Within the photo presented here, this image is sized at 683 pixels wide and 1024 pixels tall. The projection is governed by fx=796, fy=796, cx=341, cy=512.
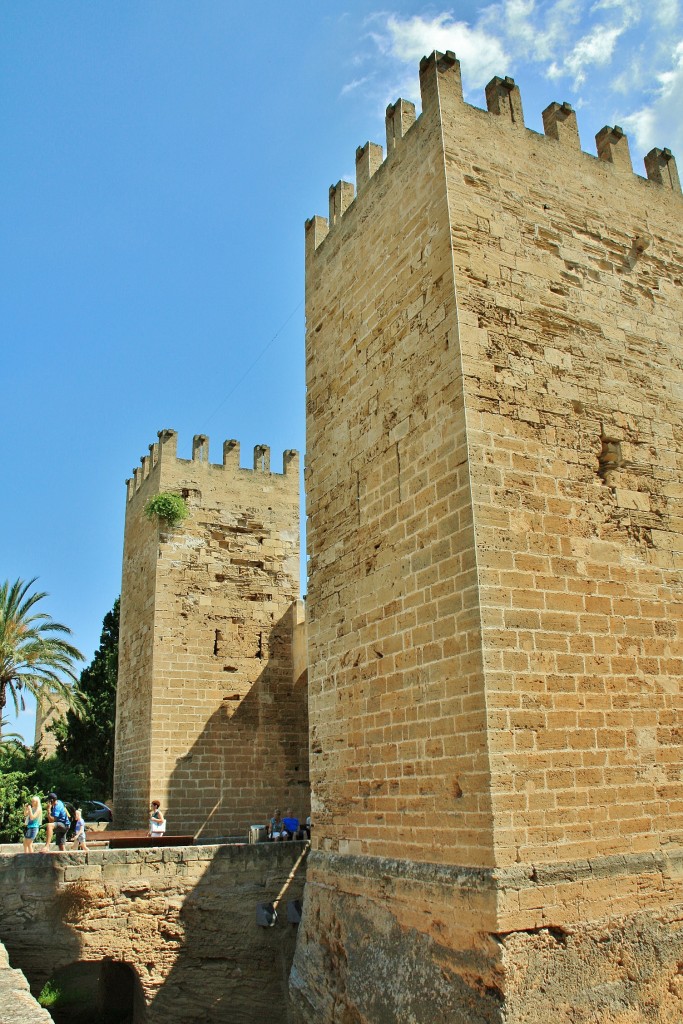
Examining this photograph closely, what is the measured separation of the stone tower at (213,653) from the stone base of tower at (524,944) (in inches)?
250

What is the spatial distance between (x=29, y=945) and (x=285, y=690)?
18.5 feet

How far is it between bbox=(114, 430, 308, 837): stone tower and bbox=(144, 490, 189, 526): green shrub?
18cm

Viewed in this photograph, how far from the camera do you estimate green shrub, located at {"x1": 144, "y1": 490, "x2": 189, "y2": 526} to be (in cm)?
1309

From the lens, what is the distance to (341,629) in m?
7.29

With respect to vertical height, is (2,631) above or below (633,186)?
below

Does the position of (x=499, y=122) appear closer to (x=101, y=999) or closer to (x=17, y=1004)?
(x=17, y=1004)

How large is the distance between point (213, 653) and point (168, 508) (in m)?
2.48

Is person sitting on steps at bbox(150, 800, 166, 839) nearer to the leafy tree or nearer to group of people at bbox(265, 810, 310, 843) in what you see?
group of people at bbox(265, 810, 310, 843)

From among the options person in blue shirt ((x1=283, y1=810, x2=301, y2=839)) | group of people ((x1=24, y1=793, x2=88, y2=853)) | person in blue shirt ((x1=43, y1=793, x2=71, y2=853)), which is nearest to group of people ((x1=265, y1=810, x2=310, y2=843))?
person in blue shirt ((x1=283, y1=810, x2=301, y2=839))

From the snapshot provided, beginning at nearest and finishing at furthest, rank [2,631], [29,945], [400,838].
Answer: [400,838], [29,945], [2,631]

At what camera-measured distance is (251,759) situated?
12688 mm

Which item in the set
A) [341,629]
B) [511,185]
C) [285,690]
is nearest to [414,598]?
[341,629]

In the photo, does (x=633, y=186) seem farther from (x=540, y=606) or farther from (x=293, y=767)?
(x=293, y=767)

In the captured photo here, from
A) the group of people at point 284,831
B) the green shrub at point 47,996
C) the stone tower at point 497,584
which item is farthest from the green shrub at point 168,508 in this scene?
the green shrub at point 47,996
